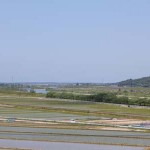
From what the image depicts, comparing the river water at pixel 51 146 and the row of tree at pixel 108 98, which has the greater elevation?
the row of tree at pixel 108 98

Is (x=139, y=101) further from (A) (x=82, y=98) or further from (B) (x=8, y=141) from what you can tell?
(B) (x=8, y=141)

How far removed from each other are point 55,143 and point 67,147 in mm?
896

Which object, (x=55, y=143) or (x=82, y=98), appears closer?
(x=55, y=143)

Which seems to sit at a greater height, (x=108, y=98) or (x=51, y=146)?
(x=108, y=98)

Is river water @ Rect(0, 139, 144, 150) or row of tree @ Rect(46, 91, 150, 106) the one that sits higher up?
row of tree @ Rect(46, 91, 150, 106)

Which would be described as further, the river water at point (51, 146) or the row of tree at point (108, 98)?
the row of tree at point (108, 98)

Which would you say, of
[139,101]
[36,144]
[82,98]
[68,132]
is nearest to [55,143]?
[36,144]

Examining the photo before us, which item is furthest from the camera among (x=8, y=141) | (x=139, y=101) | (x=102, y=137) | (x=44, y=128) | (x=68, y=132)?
(x=139, y=101)

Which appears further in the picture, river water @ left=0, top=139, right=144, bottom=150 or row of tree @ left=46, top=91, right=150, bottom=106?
row of tree @ left=46, top=91, right=150, bottom=106

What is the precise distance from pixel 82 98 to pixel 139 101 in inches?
431

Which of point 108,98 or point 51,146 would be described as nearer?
point 51,146

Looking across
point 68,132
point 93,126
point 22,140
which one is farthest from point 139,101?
point 22,140

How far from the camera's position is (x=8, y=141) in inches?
560

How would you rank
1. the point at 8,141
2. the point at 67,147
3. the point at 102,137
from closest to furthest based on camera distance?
the point at 67,147
the point at 8,141
the point at 102,137
